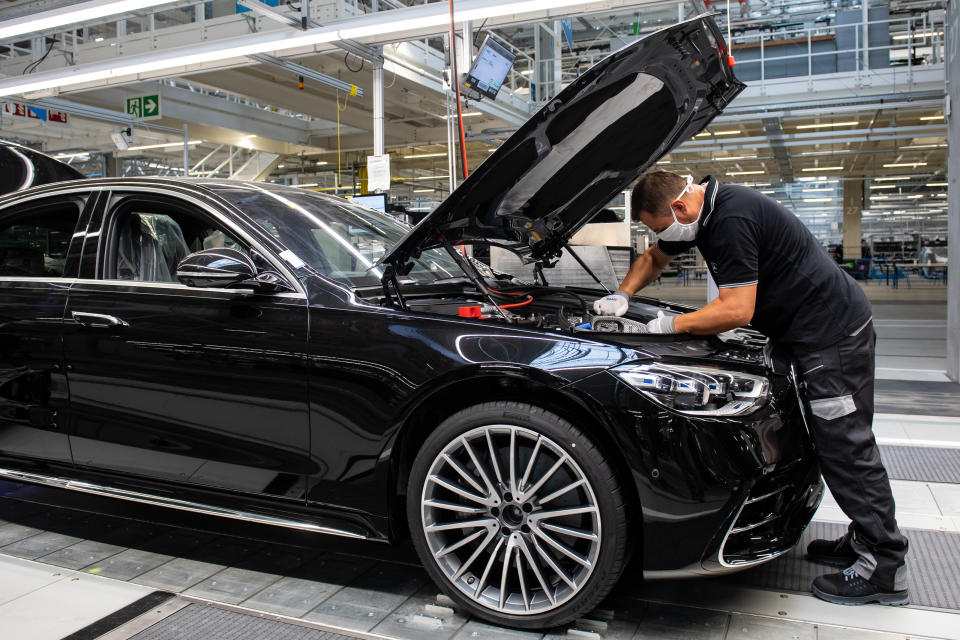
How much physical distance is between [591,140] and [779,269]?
82 centimetres

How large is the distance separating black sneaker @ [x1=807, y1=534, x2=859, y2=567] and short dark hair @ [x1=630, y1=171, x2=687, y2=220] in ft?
4.65

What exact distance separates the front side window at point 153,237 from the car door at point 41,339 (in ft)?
0.53

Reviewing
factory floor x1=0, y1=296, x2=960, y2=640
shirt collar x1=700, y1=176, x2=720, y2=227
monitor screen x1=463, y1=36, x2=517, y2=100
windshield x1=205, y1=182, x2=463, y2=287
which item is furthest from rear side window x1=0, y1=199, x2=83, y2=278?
monitor screen x1=463, y1=36, x2=517, y2=100

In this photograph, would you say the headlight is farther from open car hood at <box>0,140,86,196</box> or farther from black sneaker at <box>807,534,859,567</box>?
open car hood at <box>0,140,86,196</box>

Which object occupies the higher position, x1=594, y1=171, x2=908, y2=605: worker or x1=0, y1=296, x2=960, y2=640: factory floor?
x1=594, y1=171, x2=908, y2=605: worker

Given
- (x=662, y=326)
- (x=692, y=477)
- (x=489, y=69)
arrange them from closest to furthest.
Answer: (x=692, y=477), (x=662, y=326), (x=489, y=69)

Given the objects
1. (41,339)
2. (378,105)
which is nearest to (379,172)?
(378,105)

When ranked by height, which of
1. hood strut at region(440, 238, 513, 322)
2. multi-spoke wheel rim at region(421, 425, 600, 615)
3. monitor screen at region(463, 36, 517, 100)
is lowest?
multi-spoke wheel rim at region(421, 425, 600, 615)

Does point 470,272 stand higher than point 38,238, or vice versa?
point 38,238

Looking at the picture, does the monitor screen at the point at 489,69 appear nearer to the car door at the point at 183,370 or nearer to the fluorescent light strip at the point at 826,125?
the car door at the point at 183,370

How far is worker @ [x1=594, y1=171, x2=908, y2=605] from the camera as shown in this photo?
2434 millimetres

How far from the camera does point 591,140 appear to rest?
2.77 metres

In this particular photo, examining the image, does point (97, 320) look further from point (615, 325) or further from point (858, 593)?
point (858, 593)

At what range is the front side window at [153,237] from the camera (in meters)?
2.98
